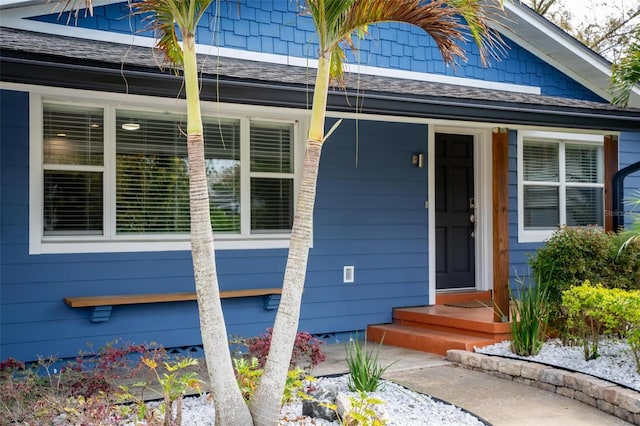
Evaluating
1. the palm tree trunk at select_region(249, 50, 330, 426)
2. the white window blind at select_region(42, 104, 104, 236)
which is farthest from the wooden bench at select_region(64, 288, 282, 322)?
the palm tree trunk at select_region(249, 50, 330, 426)

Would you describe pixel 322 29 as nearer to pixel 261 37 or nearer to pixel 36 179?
pixel 36 179

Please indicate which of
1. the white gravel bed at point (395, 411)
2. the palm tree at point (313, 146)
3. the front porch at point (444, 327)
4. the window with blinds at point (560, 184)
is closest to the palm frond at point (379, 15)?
the palm tree at point (313, 146)

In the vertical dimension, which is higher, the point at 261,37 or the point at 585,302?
the point at 261,37

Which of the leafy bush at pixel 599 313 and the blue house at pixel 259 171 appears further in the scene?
the blue house at pixel 259 171

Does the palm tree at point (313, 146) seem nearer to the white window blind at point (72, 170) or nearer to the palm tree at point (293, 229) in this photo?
the palm tree at point (293, 229)

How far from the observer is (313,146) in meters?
3.68

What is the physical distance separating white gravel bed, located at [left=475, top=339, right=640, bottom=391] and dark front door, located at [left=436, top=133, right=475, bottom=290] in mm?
1865

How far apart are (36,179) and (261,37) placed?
9.41 feet

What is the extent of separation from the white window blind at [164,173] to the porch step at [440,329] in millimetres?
2062

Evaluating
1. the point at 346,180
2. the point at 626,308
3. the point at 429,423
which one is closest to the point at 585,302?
the point at 626,308

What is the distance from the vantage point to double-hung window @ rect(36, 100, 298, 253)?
5789 millimetres

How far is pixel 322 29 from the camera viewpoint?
3719mm

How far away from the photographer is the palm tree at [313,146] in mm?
3559

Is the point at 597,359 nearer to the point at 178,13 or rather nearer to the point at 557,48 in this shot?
the point at 178,13
